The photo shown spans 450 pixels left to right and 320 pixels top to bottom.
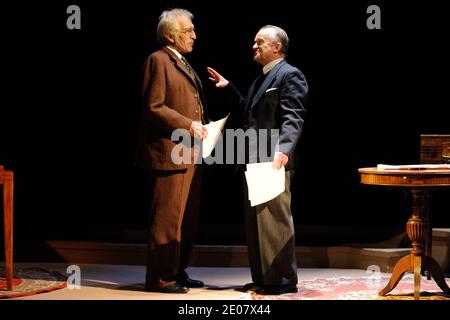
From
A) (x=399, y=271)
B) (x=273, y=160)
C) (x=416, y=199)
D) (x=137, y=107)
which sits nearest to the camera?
(x=416, y=199)

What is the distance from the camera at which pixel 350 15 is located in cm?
632

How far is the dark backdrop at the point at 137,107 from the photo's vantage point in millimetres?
6352

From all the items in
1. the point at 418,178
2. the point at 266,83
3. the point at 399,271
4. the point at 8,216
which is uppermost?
the point at 266,83

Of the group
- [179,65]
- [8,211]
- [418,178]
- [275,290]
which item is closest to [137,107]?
[179,65]

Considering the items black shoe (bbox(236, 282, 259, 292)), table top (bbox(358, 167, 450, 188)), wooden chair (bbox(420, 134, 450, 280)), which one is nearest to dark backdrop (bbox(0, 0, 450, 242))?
wooden chair (bbox(420, 134, 450, 280))

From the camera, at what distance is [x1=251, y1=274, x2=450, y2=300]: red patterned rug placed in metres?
4.53

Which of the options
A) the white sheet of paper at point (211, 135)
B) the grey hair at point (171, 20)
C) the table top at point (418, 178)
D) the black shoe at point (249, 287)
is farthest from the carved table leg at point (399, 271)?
the grey hair at point (171, 20)

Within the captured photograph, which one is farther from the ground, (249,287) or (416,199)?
(416,199)

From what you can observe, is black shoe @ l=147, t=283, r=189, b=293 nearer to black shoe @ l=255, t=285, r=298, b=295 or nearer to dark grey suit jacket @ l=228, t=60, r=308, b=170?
black shoe @ l=255, t=285, r=298, b=295

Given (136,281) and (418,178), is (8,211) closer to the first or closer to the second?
(136,281)

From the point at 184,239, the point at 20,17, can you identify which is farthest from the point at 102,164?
the point at 184,239

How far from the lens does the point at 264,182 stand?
450cm

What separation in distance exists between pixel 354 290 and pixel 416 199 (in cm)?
77

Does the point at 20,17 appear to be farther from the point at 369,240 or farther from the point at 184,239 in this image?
the point at 369,240
